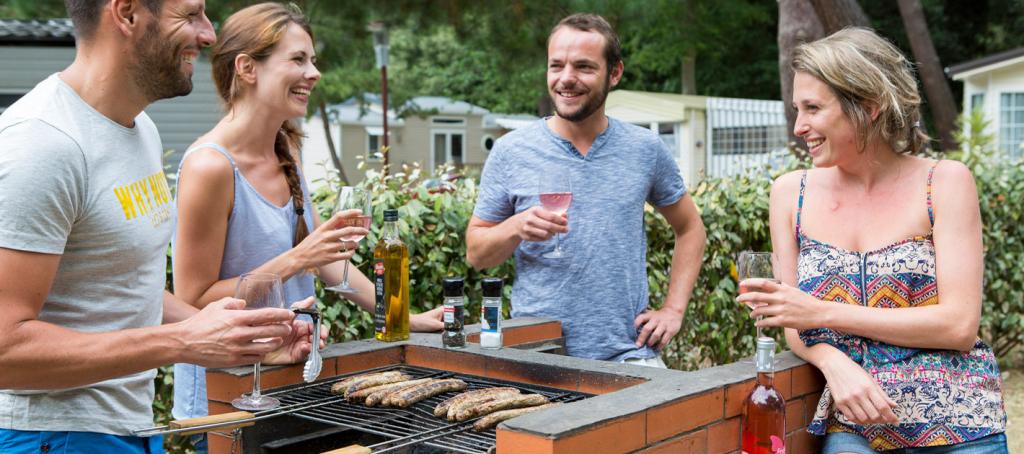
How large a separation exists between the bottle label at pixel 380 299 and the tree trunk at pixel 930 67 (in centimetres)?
1706

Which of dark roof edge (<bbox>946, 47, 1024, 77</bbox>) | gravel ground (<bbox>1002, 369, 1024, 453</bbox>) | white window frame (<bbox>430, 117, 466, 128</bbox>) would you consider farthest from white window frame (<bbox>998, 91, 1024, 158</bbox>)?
white window frame (<bbox>430, 117, 466, 128</bbox>)

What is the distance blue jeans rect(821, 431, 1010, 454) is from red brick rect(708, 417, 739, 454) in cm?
34

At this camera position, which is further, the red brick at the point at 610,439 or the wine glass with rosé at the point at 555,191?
the wine glass with rosé at the point at 555,191

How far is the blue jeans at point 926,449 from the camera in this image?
2.76 metres

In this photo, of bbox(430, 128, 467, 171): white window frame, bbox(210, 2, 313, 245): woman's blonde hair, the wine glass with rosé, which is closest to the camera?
bbox(210, 2, 313, 245): woman's blonde hair

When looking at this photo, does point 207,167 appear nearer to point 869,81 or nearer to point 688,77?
point 869,81

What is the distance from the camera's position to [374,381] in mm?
2967

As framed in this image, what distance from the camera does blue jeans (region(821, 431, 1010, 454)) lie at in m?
2.76

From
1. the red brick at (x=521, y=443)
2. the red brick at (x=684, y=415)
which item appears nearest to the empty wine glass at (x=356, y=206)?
the red brick at (x=521, y=443)

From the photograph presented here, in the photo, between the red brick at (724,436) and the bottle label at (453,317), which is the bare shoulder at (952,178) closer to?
the red brick at (724,436)

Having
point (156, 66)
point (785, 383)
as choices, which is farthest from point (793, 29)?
point (156, 66)

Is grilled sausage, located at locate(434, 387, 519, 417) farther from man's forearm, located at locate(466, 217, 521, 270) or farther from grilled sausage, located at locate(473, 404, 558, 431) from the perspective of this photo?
man's forearm, located at locate(466, 217, 521, 270)

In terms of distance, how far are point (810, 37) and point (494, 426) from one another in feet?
30.3

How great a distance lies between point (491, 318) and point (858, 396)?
118 centimetres
